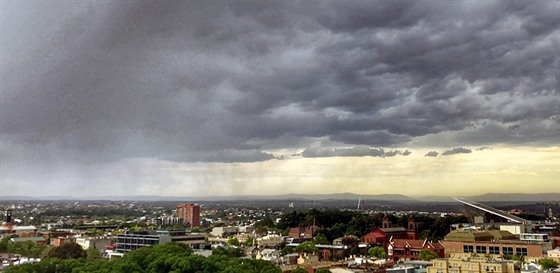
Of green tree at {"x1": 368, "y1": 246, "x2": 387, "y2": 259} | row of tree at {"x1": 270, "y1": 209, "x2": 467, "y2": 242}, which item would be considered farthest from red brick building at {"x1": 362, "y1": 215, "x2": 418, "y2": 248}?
green tree at {"x1": 368, "y1": 246, "x2": 387, "y2": 259}

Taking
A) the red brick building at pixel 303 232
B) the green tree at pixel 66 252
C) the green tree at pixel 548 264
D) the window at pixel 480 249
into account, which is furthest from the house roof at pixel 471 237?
the green tree at pixel 66 252

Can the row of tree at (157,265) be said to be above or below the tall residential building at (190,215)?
above

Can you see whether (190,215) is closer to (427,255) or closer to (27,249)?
(27,249)

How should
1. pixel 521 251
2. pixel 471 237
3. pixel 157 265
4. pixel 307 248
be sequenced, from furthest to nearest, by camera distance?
pixel 307 248 → pixel 471 237 → pixel 521 251 → pixel 157 265

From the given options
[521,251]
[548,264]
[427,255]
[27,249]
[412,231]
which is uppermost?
[548,264]

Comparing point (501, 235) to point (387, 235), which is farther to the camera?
point (387, 235)

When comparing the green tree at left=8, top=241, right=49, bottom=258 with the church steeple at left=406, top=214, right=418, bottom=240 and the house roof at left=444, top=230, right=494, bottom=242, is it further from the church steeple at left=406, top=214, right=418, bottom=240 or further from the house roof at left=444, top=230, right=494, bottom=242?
the church steeple at left=406, top=214, right=418, bottom=240

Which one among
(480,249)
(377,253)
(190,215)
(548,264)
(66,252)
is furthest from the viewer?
(190,215)

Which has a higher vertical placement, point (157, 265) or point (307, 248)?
point (157, 265)

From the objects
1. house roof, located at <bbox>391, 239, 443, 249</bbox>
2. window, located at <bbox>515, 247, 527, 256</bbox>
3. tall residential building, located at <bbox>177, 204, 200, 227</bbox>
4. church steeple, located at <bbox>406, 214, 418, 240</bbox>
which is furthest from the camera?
tall residential building, located at <bbox>177, 204, 200, 227</bbox>

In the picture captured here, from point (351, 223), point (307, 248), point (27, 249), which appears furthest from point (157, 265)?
point (351, 223)

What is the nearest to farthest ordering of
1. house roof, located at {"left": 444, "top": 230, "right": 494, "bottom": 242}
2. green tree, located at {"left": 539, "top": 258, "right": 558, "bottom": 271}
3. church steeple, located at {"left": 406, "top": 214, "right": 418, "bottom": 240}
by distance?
green tree, located at {"left": 539, "top": 258, "right": 558, "bottom": 271} < house roof, located at {"left": 444, "top": 230, "right": 494, "bottom": 242} < church steeple, located at {"left": 406, "top": 214, "right": 418, "bottom": 240}

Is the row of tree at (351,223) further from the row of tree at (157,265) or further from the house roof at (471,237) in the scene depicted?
the row of tree at (157,265)
